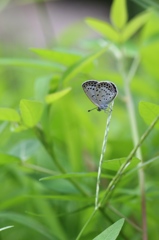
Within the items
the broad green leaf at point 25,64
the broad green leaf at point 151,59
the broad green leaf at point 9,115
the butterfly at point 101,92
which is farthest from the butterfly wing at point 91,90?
the broad green leaf at point 151,59

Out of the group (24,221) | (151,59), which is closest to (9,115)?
(24,221)

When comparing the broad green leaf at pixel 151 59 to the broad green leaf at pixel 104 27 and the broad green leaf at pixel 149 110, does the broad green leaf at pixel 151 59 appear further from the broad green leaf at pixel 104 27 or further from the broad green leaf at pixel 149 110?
the broad green leaf at pixel 149 110

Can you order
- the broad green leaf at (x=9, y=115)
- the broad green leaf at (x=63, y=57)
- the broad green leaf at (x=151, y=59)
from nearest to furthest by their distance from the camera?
the broad green leaf at (x=9, y=115) < the broad green leaf at (x=63, y=57) < the broad green leaf at (x=151, y=59)

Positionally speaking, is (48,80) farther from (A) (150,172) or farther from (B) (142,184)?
(A) (150,172)

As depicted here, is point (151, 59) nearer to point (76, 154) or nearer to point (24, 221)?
point (76, 154)

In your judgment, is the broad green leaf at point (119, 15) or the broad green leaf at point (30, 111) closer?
the broad green leaf at point (30, 111)

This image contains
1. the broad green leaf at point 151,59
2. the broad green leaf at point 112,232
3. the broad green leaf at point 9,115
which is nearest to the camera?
the broad green leaf at point 112,232

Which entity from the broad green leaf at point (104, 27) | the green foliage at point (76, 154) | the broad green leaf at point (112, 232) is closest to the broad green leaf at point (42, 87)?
the green foliage at point (76, 154)

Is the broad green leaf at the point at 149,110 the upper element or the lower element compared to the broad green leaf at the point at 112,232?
upper

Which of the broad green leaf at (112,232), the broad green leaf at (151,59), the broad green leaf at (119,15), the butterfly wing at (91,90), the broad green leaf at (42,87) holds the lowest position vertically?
the broad green leaf at (151,59)

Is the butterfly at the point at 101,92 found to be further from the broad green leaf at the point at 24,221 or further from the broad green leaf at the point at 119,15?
the broad green leaf at the point at 119,15
